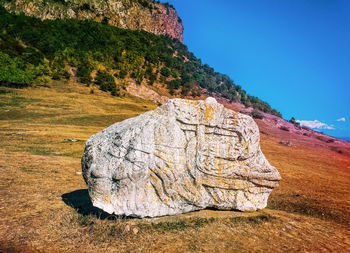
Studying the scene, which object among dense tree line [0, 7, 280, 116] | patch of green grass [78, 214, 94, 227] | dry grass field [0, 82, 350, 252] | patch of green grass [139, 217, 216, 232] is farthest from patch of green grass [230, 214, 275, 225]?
dense tree line [0, 7, 280, 116]

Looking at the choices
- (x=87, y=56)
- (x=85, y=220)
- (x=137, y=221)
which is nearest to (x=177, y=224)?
(x=137, y=221)

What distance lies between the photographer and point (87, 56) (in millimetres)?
47625

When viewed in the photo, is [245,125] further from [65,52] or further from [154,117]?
[65,52]

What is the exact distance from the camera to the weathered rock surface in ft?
18.7

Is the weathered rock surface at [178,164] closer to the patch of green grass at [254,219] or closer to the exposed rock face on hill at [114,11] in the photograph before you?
the patch of green grass at [254,219]

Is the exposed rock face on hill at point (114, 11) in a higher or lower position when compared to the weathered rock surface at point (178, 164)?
higher

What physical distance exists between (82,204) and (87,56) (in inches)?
1884

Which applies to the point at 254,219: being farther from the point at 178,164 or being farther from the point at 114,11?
the point at 114,11

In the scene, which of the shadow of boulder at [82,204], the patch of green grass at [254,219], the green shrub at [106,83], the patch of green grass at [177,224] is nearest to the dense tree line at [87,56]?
the green shrub at [106,83]

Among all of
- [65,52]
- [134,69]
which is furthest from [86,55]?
[134,69]

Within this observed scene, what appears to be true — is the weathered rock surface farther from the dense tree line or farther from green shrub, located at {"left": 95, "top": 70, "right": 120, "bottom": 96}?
green shrub, located at {"left": 95, "top": 70, "right": 120, "bottom": 96}

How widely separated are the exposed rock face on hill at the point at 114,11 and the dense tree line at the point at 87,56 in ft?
18.5

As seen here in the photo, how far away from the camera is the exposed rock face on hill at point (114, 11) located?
2384 inches

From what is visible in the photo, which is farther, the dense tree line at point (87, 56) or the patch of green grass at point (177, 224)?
the dense tree line at point (87, 56)
